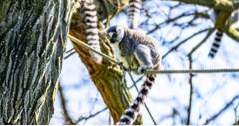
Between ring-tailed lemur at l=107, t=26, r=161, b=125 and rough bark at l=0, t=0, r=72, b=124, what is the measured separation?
1.28m

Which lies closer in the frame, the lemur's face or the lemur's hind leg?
the lemur's hind leg

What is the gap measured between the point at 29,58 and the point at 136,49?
167cm

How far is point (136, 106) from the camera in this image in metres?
3.04

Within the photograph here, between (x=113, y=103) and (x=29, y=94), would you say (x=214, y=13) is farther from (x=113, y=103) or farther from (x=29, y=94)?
(x=29, y=94)

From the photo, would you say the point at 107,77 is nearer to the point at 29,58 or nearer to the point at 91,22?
the point at 91,22

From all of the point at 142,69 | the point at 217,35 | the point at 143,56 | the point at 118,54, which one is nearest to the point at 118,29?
the point at 118,54

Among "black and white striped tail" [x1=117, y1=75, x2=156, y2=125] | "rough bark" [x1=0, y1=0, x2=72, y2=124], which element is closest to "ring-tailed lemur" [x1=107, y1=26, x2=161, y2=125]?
"black and white striped tail" [x1=117, y1=75, x2=156, y2=125]

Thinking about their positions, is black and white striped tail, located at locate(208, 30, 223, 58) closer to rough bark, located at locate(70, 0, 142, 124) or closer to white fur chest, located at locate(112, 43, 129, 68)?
rough bark, located at locate(70, 0, 142, 124)

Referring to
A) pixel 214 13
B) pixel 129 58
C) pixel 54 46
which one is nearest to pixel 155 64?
pixel 129 58

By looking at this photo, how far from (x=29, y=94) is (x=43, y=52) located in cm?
14

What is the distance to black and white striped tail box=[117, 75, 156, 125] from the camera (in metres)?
2.81

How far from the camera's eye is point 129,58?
365 cm

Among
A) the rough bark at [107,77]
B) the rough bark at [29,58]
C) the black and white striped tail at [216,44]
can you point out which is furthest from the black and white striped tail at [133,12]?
the rough bark at [29,58]

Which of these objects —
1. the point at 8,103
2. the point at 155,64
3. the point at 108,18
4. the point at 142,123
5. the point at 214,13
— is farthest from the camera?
the point at 214,13
